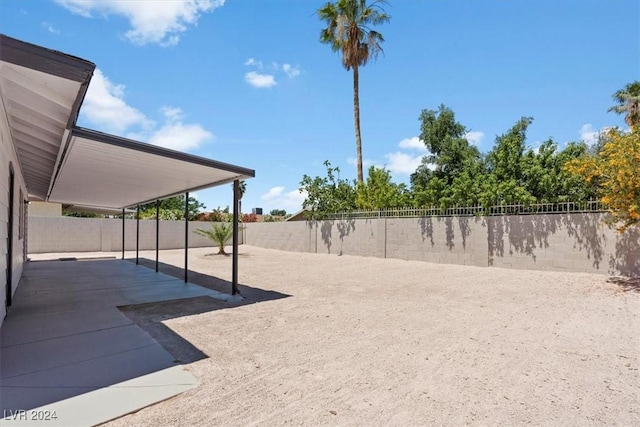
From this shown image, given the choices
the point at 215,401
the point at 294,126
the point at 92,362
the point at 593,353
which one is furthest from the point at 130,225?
the point at 593,353

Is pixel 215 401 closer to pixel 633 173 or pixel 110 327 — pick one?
pixel 110 327

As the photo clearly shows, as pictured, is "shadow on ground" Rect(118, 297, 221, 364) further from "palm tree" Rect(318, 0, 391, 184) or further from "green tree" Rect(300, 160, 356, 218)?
"palm tree" Rect(318, 0, 391, 184)

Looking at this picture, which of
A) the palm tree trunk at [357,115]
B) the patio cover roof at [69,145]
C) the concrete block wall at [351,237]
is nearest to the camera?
the patio cover roof at [69,145]

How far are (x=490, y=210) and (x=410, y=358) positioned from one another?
8562mm

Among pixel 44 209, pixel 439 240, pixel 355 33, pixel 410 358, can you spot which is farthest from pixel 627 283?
pixel 44 209

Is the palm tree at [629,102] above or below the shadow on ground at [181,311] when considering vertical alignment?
above

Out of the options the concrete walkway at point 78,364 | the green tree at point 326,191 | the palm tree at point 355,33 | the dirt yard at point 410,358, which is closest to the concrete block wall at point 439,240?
the dirt yard at point 410,358

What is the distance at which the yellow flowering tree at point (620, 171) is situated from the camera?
6.88 metres

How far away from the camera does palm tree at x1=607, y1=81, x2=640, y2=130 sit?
67.8 ft

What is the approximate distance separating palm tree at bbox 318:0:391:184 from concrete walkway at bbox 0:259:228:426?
540 inches

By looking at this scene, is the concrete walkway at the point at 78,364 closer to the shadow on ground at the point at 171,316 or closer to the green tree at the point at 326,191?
the shadow on ground at the point at 171,316

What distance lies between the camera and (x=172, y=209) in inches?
1216

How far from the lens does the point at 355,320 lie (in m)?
5.23

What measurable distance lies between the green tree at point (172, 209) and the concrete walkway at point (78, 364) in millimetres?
18325
